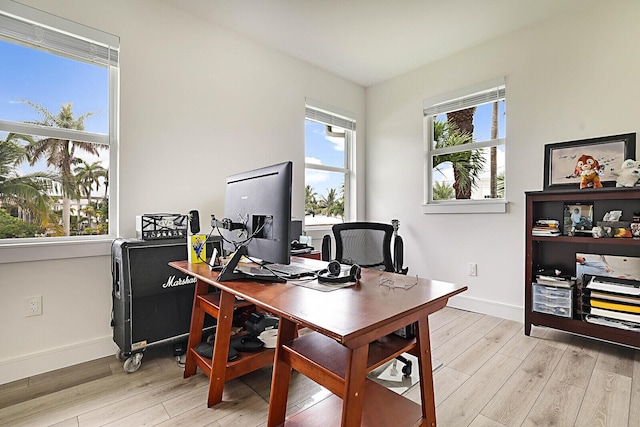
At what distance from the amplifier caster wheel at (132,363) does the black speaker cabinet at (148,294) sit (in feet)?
0.16

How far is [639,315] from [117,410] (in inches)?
124

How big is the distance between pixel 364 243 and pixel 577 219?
166 cm

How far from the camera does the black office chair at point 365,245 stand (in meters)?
2.66

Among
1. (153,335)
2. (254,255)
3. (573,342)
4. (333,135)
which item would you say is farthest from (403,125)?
(153,335)

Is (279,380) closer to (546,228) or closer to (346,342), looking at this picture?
(346,342)

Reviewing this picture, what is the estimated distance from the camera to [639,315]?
2104mm

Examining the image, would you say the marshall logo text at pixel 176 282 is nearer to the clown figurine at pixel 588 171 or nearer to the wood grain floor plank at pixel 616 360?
the wood grain floor plank at pixel 616 360

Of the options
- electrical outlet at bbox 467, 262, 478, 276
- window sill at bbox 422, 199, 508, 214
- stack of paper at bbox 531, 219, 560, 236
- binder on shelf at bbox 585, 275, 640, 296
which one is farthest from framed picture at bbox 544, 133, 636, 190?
electrical outlet at bbox 467, 262, 478, 276

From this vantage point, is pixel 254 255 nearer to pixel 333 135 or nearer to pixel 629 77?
pixel 333 135

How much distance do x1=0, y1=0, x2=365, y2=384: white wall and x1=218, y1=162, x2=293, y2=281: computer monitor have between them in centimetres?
107

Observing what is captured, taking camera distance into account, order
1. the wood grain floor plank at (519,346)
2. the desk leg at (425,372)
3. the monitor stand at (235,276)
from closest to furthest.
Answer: the desk leg at (425,372)
the monitor stand at (235,276)
the wood grain floor plank at (519,346)

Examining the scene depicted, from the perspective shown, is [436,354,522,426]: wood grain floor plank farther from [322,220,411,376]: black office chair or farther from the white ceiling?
the white ceiling

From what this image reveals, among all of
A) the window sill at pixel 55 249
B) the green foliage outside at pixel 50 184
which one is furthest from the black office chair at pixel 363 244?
the green foliage outside at pixel 50 184

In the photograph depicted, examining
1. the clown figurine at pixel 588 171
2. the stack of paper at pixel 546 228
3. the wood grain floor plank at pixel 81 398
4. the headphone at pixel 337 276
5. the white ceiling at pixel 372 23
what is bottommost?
the wood grain floor plank at pixel 81 398
